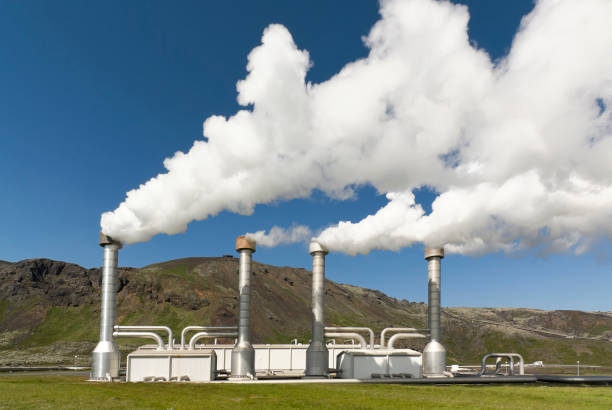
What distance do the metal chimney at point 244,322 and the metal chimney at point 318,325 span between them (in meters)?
5.24

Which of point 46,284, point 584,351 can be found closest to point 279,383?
point 584,351

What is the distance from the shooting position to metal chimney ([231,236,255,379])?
143 ft

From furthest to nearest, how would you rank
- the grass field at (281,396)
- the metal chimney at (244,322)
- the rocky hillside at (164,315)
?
the rocky hillside at (164,315), the metal chimney at (244,322), the grass field at (281,396)

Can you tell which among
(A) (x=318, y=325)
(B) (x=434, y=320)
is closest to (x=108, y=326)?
(A) (x=318, y=325)

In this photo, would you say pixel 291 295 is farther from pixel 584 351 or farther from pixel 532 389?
pixel 532 389

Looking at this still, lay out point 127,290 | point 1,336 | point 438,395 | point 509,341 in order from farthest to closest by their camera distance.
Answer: point 127,290 < point 1,336 < point 509,341 < point 438,395

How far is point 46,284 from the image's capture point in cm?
16938

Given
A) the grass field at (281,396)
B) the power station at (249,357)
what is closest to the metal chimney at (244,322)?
the power station at (249,357)

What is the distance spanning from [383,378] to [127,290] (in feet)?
426

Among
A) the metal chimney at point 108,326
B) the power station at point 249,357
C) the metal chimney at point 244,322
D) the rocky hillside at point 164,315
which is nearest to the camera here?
the power station at point 249,357

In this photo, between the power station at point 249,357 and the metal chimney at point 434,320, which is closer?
the power station at point 249,357

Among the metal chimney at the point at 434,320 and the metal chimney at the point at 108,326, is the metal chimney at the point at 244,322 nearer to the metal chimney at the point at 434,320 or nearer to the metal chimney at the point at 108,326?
the metal chimney at the point at 108,326

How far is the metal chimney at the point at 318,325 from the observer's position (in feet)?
148

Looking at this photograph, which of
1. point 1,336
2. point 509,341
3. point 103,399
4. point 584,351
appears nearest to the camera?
point 103,399
